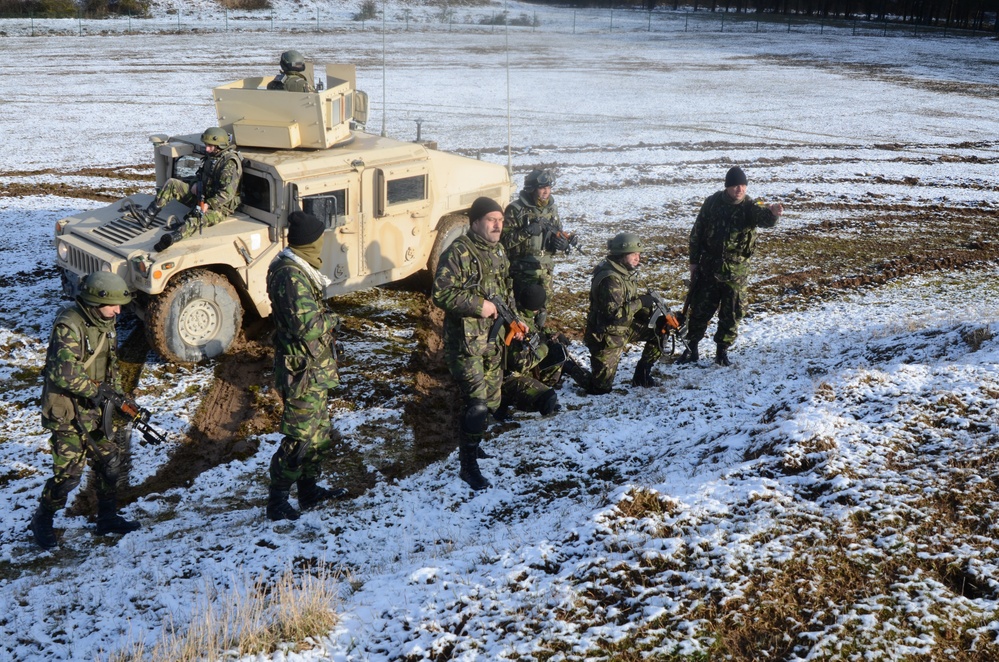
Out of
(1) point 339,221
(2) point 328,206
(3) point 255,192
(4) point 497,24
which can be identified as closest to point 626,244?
(2) point 328,206

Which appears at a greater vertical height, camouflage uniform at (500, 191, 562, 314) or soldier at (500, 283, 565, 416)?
camouflage uniform at (500, 191, 562, 314)

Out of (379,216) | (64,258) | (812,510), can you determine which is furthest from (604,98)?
(812,510)

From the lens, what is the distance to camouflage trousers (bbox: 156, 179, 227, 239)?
783 centimetres

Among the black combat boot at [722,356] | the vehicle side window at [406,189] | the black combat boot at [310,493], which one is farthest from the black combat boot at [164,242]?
the black combat boot at [722,356]

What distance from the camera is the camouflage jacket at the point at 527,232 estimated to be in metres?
8.30

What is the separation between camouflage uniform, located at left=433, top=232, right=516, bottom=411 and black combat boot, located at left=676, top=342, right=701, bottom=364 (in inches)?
110

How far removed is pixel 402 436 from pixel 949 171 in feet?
46.9

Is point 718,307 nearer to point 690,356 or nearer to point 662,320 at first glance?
point 690,356

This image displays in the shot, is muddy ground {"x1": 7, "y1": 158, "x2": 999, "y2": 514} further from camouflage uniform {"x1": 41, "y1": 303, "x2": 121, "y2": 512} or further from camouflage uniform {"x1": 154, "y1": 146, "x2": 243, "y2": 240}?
camouflage uniform {"x1": 154, "y1": 146, "x2": 243, "y2": 240}

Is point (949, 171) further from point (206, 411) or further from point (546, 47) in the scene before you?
point (546, 47)

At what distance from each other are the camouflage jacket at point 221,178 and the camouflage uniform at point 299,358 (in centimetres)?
266

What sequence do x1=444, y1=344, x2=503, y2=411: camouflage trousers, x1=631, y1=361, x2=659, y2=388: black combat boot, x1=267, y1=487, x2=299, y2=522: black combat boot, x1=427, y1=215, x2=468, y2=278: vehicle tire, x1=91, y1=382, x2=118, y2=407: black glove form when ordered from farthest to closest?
x1=427, y1=215, x2=468, y2=278: vehicle tire
x1=631, y1=361, x2=659, y2=388: black combat boot
x1=444, y1=344, x2=503, y2=411: camouflage trousers
x1=267, y1=487, x2=299, y2=522: black combat boot
x1=91, y1=382, x2=118, y2=407: black glove

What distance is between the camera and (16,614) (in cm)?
488

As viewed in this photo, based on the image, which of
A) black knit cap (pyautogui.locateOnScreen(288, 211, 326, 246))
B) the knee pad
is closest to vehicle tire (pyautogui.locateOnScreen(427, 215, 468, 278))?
the knee pad
